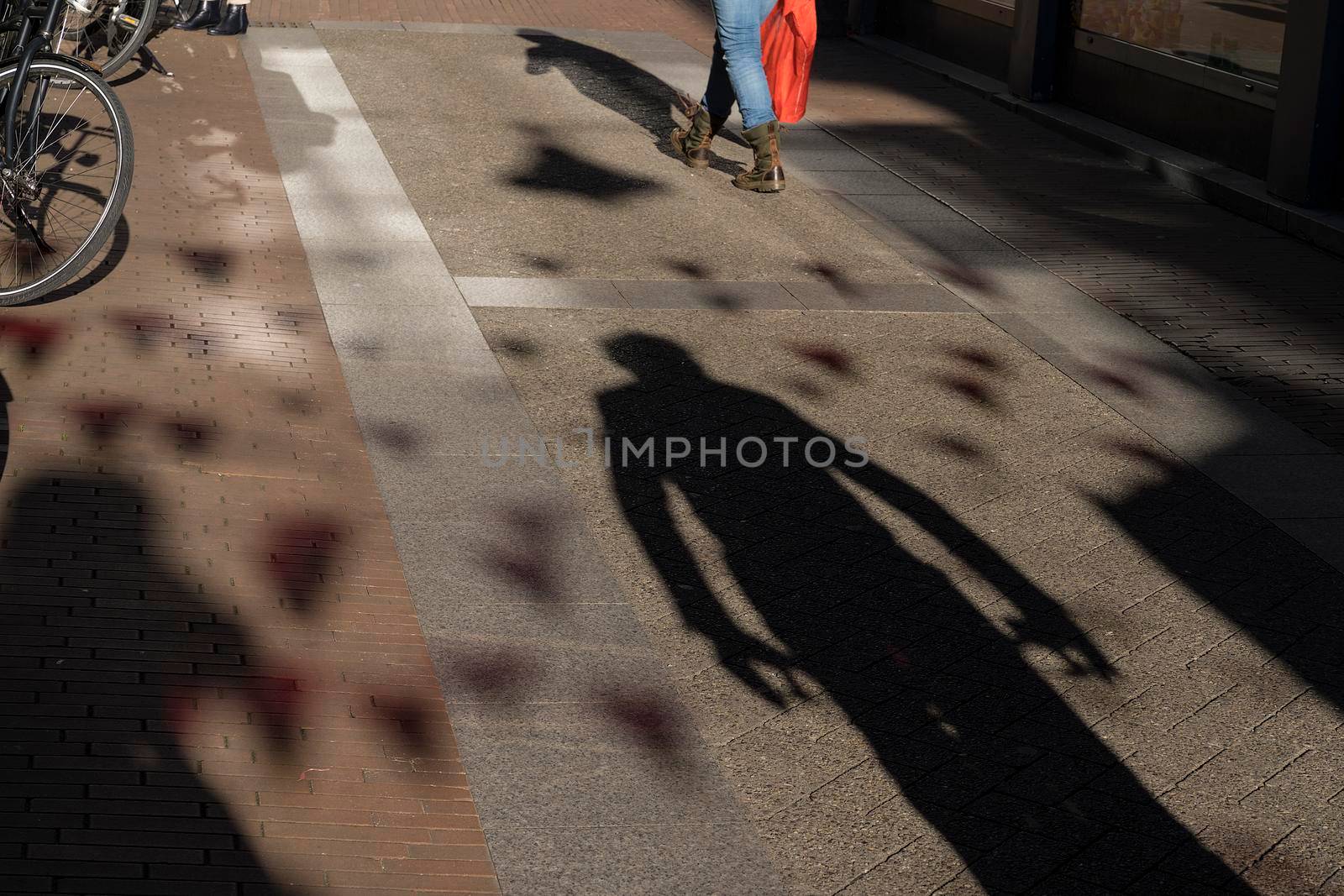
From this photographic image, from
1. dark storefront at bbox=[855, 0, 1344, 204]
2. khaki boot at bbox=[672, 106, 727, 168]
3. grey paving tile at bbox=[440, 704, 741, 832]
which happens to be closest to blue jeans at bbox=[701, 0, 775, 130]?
khaki boot at bbox=[672, 106, 727, 168]

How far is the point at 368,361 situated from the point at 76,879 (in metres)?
3.34

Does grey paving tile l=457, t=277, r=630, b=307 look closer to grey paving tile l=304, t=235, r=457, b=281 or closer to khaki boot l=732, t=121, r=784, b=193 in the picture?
grey paving tile l=304, t=235, r=457, b=281

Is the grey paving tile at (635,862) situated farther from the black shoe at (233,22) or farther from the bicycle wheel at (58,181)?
the black shoe at (233,22)

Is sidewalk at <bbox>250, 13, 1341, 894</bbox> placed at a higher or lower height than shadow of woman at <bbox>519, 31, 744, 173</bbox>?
lower

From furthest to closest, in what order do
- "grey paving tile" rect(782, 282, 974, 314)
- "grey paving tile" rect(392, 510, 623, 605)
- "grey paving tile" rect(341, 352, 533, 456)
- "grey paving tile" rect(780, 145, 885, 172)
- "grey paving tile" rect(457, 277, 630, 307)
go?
"grey paving tile" rect(780, 145, 885, 172) → "grey paving tile" rect(782, 282, 974, 314) → "grey paving tile" rect(457, 277, 630, 307) → "grey paving tile" rect(341, 352, 533, 456) → "grey paving tile" rect(392, 510, 623, 605)

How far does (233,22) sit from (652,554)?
8.87m

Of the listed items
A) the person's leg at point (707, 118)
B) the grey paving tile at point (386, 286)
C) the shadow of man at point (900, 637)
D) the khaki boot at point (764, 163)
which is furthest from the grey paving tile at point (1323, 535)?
the person's leg at point (707, 118)

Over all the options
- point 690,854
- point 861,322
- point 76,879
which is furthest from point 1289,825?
point 861,322

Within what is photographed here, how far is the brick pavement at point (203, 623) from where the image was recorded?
3.51m

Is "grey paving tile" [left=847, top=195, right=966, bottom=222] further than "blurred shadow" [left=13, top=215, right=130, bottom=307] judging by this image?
Yes

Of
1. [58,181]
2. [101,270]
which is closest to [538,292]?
[101,270]

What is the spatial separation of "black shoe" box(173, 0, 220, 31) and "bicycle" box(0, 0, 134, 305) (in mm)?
4797

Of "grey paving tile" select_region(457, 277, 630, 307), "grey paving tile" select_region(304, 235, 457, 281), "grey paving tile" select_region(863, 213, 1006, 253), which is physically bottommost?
"grey paving tile" select_region(457, 277, 630, 307)

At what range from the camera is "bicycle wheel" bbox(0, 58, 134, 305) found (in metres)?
6.55
